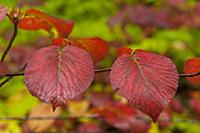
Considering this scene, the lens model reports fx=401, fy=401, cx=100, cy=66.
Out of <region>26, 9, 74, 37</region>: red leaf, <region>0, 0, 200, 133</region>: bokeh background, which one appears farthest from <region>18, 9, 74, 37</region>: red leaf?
<region>0, 0, 200, 133</region>: bokeh background

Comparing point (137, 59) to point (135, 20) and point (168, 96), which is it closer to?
point (168, 96)

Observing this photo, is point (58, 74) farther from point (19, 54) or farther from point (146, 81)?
point (19, 54)

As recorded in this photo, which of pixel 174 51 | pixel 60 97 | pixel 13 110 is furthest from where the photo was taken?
pixel 174 51

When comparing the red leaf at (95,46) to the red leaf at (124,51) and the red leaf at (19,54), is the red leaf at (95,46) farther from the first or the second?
the red leaf at (19,54)

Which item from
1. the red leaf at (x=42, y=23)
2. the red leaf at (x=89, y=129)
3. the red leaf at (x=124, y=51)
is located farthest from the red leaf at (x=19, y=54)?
the red leaf at (x=124, y=51)

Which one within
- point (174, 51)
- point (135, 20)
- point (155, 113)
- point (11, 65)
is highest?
point (155, 113)

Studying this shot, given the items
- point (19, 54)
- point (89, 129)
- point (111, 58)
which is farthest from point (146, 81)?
point (111, 58)

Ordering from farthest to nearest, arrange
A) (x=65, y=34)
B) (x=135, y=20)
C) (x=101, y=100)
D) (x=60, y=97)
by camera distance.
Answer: (x=135, y=20), (x=101, y=100), (x=65, y=34), (x=60, y=97)

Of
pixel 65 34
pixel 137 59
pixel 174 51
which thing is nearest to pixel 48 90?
pixel 137 59
